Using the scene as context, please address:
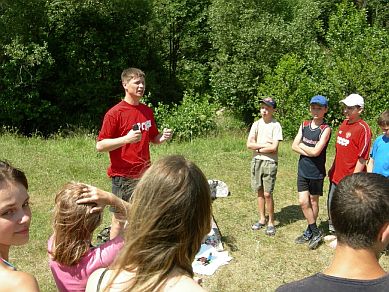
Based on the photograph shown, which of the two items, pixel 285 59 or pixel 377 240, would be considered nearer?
pixel 377 240

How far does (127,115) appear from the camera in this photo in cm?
472

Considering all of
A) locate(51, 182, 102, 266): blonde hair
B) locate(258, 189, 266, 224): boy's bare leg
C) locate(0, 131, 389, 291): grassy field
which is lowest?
locate(0, 131, 389, 291): grassy field

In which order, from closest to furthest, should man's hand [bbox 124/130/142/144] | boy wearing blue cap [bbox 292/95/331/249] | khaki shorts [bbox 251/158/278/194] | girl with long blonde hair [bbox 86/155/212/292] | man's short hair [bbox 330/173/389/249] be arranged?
girl with long blonde hair [bbox 86/155/212/292], man's short hair [bbox 330/173/389/249], man's hand [bbox 124/130/142/144], boy wearing blue cap [bbox 292/95/331/249], khaki shorts [bbox 251/158/278/194]

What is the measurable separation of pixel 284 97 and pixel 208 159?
8138 mm

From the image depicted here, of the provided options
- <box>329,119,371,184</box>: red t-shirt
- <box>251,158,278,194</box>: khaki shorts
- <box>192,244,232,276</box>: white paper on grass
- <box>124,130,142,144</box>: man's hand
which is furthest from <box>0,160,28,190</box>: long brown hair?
<box>251,158,278,194</box>: khaki shorts

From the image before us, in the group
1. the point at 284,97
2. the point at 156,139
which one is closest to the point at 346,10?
the point at 284,97

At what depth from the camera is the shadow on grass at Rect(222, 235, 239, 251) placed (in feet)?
18.4

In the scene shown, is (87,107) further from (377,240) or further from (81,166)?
(377,240)

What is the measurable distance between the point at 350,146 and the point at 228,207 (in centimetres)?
222

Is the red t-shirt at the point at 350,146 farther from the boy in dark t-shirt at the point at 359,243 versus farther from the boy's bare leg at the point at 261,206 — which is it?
the boy in dark t-shirt at the point at 359,243

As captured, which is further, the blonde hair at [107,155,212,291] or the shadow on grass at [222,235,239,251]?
the shadow on grass at [222,235,239,251]

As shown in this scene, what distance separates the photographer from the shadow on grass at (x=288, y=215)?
6.53 m

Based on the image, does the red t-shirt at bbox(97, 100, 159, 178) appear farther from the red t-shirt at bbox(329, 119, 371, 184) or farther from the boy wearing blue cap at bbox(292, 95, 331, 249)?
the red t-shirt at bbox(329, 119, 371, 184)

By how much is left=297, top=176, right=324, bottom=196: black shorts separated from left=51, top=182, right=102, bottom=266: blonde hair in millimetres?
3736
